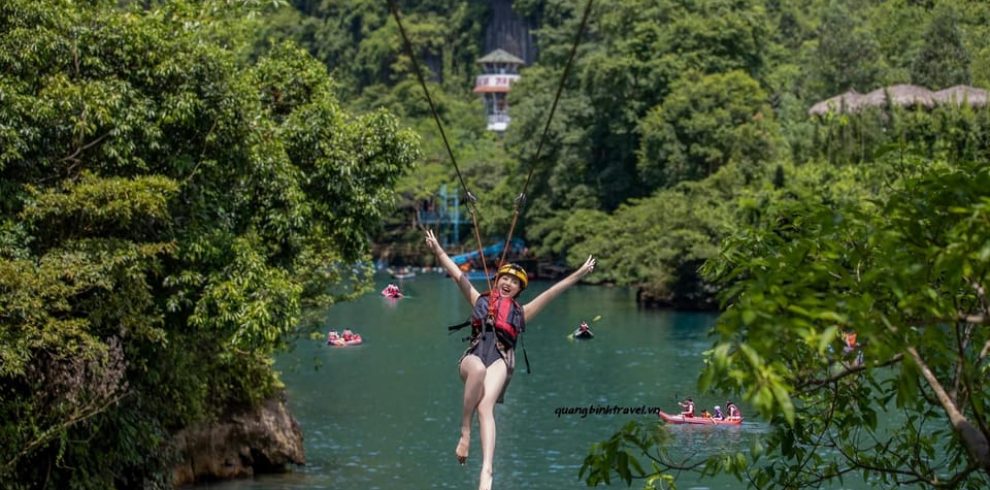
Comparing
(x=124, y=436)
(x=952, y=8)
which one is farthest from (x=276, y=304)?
(x=952, y=8)

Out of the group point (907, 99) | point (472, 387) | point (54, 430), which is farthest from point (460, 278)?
point (907, 99)

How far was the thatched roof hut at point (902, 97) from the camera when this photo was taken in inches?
2343

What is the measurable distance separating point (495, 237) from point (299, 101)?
175ft

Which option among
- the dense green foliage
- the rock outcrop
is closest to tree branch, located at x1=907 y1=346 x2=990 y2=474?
the dense green foliage

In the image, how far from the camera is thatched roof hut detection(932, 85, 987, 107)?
5806cm

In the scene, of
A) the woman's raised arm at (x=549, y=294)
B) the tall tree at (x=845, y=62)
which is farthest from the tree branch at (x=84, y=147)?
the tall tree at (x=845, y=62)

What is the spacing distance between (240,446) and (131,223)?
6.54 meters

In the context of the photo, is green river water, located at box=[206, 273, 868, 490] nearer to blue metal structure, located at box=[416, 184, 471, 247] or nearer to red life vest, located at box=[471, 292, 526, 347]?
red life vest, located at box=[471, 292, 526, 347]

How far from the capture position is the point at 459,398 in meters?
34.4

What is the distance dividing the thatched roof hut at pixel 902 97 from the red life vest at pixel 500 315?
51.1 metres

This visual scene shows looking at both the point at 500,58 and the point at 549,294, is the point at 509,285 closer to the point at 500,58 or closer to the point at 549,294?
the point at 549,294

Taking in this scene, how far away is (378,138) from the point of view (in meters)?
21.9

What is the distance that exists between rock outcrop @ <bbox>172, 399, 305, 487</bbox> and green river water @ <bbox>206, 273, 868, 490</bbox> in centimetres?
28

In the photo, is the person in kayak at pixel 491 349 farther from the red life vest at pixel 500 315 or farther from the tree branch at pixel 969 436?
the tree branch at pixel 969 436
